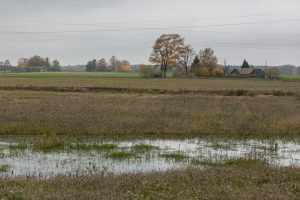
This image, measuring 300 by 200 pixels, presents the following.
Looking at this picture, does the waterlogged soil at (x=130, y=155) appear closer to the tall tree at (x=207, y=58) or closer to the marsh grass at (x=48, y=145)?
the marsh grass at (x=48, y=145)

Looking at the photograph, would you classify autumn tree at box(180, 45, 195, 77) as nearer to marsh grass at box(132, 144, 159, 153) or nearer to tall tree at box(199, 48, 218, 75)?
tall tree at box(199, 48, 218, 75)

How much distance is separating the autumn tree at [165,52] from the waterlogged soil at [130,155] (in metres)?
102

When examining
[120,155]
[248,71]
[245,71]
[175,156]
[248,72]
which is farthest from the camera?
[245,71]

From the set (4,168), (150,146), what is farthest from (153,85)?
(4,168)

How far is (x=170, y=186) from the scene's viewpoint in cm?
1009

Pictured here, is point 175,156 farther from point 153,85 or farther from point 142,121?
point 153,85

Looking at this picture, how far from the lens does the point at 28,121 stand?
24.3 metres

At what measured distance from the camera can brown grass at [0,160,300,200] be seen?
9.08 m

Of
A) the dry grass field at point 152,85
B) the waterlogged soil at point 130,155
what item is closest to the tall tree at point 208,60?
the dry grass field at point 152,85

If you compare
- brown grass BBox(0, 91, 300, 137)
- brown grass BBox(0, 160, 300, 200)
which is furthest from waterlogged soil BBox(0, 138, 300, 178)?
brown grass BBox(0, 91, 300, 137)

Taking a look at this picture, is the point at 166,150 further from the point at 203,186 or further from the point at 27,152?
the point at 203,186

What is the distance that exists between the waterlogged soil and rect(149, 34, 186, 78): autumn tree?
334ft

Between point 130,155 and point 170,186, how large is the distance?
6117mm

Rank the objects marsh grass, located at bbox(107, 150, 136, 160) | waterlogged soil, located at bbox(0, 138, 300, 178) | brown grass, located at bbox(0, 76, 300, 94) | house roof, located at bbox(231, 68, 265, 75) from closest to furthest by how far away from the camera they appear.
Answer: waterlogged soil, located at bbox(0, 138, 300, 178)
marsh grass, located at bbox(107, 150, 136, 160)
brown grass, located at bbox(0, 76, 300, 94)
house roof, located at bbox(231, 68, 265, 75)
